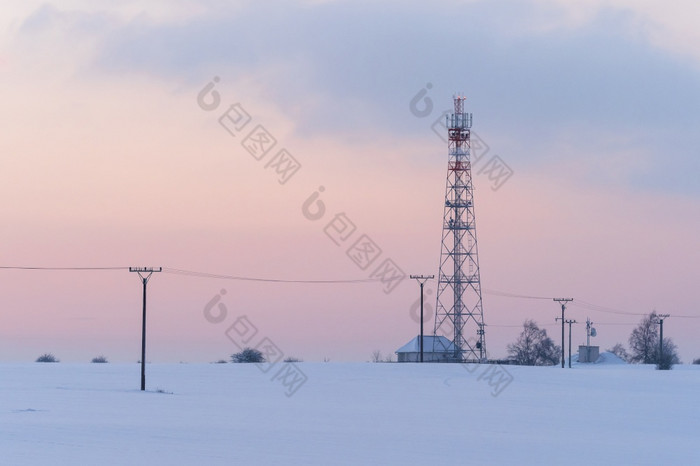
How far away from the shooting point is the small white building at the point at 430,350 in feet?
290

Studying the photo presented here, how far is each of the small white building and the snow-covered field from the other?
11.6m

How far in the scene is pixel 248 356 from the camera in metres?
99.2

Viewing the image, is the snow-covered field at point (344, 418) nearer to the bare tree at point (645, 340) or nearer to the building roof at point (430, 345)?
the building roof at point (430, 345)

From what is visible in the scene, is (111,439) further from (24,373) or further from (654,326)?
(654,326)

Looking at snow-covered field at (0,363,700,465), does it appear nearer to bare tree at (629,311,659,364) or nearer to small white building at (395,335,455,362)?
small white building at (395,335,455,362)

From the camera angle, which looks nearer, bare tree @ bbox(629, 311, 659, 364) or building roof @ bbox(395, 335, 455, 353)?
building roof @ bbox(395, 335, 455, 353)

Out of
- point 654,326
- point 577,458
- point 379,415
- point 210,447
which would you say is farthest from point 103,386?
point 654,326

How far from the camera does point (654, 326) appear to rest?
13800 cm

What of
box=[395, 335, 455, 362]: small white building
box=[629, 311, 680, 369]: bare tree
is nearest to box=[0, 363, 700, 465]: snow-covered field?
box=[395, 335, 455, 362]: small white building

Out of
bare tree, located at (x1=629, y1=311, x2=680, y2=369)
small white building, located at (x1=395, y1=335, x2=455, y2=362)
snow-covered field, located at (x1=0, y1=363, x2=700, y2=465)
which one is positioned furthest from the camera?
bare tree, located at (x1=629, y1=311, x2=680, y2=369)

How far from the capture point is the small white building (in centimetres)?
8825

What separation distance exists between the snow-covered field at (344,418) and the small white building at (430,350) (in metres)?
11.6

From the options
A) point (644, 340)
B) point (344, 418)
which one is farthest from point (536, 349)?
point (344, 418)

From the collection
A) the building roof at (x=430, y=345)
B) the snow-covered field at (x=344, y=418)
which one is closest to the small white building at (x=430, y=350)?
A: the building roof at (x=430, y=345)
